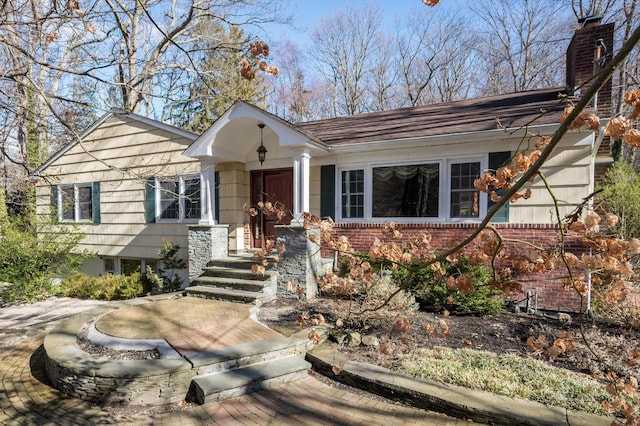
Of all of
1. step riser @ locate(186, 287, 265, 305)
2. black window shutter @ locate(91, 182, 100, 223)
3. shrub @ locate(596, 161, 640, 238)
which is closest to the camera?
step riser @ locate(186, 287, 265, 305)

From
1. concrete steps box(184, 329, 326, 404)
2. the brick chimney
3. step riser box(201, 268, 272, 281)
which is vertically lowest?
concrete steps box(184, 329, 326, 404)

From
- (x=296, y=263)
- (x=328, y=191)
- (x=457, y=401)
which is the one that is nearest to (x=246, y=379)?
(x=457, y=401)

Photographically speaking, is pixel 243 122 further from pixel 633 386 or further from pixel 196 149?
pixel 633 386

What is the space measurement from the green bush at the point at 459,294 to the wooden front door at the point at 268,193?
3.70m

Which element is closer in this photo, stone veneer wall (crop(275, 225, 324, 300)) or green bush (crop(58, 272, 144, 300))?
stone veneer wall (crop(275, 225, 324, 300))

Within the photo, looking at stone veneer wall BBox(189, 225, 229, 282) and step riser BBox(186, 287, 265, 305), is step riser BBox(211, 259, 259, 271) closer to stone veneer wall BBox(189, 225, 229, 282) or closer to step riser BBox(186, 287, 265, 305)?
stone veneer wall BBox(189, 225, 229, 282)

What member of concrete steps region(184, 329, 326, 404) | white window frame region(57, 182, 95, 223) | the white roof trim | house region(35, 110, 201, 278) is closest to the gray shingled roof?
the white roof trim

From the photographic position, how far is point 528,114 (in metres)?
6.99

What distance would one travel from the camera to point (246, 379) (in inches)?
162

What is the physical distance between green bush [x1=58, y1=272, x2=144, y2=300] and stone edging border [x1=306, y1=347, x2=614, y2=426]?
661cm

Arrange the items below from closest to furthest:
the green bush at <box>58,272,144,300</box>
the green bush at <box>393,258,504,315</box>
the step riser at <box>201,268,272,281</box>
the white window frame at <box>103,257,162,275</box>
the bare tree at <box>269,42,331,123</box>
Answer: the green bush at <box>393,258,504,315</box>
the step riser at <box>201,268,272,281</box>
the green bush at <box>58,272,144,300</box>
the white window frame at <box>103,257,162,275</box>
the bare tree at <box>269,42,331,123</box>

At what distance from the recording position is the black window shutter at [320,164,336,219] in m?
8.34

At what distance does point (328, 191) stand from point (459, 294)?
369cm

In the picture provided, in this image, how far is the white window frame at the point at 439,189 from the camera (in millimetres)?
7027
